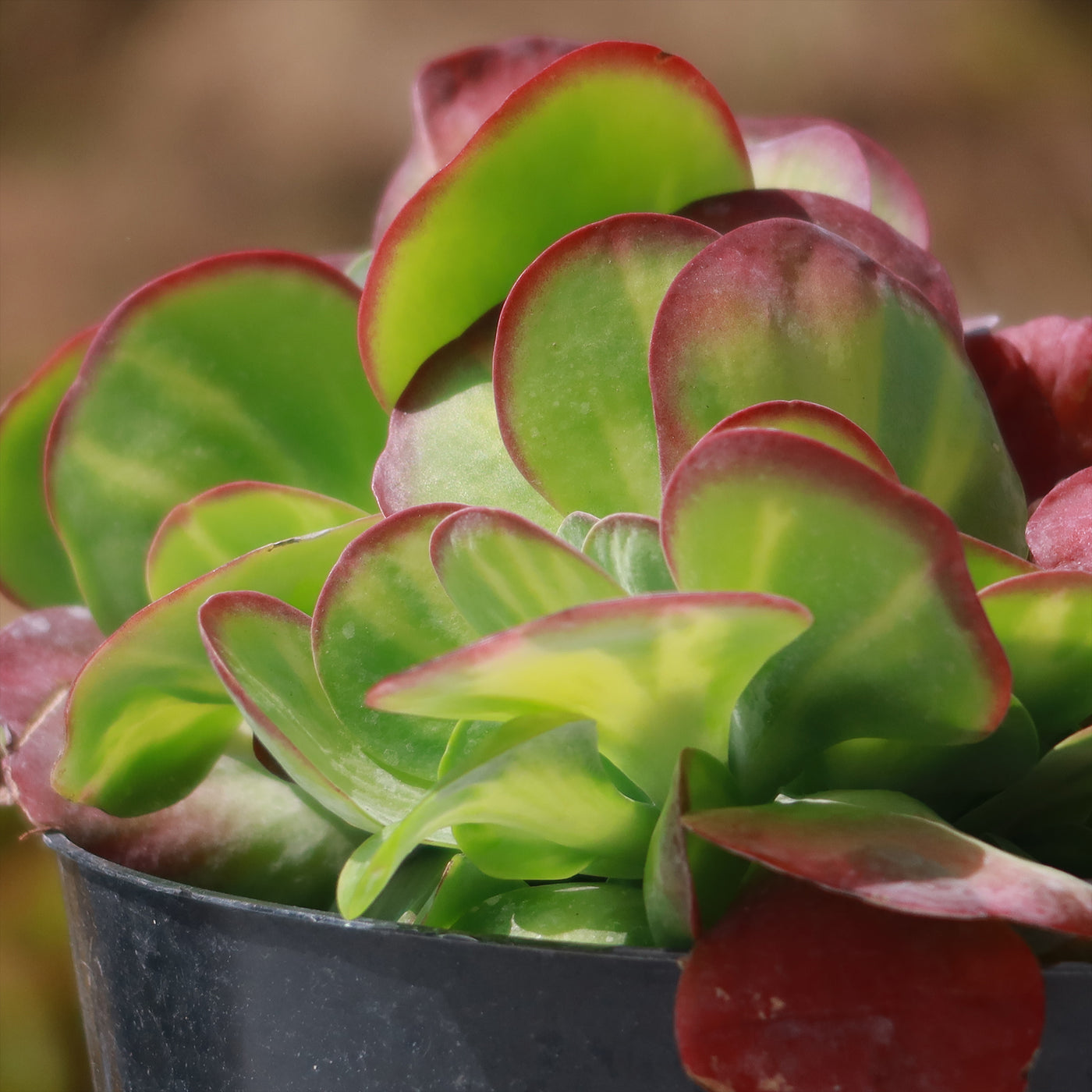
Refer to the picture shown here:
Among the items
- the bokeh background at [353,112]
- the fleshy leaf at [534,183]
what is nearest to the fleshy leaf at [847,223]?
the fleshy leaf at [534,183]

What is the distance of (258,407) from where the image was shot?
0.85 feet

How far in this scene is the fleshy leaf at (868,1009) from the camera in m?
0.14

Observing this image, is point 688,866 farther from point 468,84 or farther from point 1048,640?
point 468,84

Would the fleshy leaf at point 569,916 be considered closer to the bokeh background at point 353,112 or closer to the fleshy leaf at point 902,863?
the fleshy leaf at point 902,863

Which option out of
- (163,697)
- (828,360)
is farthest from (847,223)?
(163,697)

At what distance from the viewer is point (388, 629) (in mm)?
187

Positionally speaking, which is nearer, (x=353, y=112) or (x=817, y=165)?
(x=817, y=165)

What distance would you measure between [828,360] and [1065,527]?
2.0 inches

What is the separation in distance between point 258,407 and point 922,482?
0.47 feet

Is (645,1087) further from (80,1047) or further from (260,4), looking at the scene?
(260,4)

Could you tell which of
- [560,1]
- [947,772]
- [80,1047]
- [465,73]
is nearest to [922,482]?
[947,772]

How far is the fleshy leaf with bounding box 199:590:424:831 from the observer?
0.56 feet

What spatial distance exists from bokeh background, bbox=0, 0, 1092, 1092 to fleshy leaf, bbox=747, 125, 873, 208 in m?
0.50

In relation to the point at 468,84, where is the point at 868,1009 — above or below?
below
